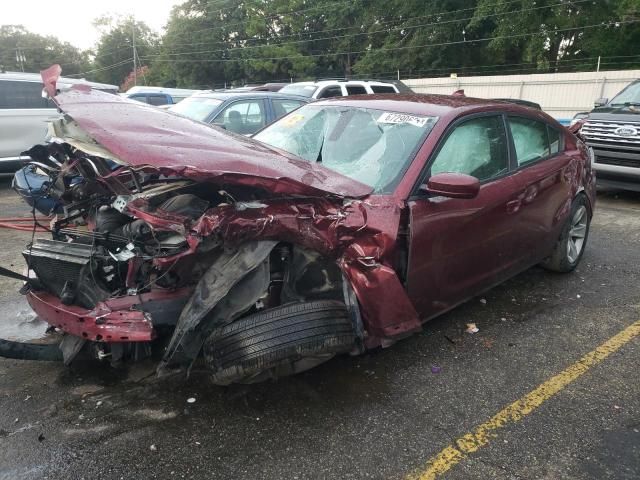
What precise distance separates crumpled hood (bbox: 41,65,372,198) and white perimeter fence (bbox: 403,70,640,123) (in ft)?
61.5

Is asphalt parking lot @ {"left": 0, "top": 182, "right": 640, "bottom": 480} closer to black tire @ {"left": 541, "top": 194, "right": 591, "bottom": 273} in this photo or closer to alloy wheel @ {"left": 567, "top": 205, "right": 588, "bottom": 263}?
black tire @ {"left": 541, "top": 194, "right": 591, "bottom": 273}

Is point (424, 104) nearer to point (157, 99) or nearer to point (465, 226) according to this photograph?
point (465, 226)

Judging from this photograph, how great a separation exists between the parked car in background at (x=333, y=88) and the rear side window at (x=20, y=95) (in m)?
4.69

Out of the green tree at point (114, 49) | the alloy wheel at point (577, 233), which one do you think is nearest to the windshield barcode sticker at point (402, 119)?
the alloy wheel at point (577, 233)

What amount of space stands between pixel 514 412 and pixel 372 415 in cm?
81

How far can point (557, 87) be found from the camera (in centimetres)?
2225

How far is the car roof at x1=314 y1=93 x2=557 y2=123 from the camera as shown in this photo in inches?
146

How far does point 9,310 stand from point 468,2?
3669 centimetres

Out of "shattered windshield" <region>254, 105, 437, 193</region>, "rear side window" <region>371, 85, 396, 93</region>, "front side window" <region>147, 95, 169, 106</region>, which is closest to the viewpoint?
"shattered windshield" <region>254, 105, 437, 193</region>

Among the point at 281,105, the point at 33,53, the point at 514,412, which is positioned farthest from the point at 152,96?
the point at 33,53

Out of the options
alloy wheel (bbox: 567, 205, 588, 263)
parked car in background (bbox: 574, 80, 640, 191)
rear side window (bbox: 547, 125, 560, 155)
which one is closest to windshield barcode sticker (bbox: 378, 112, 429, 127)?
rear side window (bbox: 547, 125, 560, 155)

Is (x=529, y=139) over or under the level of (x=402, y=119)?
under

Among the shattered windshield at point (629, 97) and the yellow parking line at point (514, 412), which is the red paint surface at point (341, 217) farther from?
the shattered windshield at point (629, 97)

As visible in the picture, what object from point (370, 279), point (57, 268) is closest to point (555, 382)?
point (370, 279)
